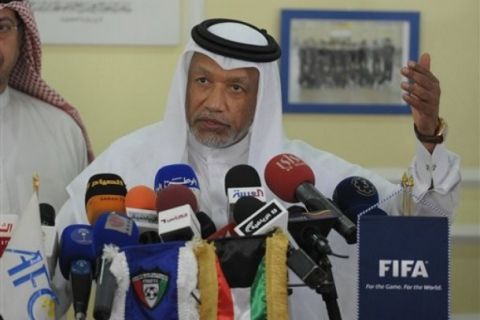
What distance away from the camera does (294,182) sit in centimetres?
192

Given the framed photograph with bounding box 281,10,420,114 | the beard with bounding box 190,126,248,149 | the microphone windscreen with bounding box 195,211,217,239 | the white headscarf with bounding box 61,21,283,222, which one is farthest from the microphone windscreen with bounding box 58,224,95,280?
the framed photograph with bounding box 281,10,420,114

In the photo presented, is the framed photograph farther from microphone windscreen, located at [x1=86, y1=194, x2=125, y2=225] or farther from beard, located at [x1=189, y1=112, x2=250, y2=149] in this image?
microphone windscreen, located at [x1=86, y1=194, x2=125, y2=225]

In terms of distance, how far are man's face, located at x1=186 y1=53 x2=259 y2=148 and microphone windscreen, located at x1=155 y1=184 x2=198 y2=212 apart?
747mm

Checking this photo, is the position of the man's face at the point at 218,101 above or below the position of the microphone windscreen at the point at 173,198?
above

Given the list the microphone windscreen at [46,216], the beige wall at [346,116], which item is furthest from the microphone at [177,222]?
the beige wall at [346,116]

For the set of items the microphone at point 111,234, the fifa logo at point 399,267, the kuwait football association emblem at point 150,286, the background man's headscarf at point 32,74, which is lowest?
the kuwait football association emblem at point 150,286

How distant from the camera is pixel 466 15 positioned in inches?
148

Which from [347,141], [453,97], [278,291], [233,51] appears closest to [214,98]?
[233,51]

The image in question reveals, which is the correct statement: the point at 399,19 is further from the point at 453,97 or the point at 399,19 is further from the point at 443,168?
the point at 443,168

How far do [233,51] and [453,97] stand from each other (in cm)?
153

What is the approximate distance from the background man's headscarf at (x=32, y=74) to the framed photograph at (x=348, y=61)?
1033 millimetres

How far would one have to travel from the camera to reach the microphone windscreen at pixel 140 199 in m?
1.89

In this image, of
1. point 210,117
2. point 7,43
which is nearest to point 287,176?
point 210,117

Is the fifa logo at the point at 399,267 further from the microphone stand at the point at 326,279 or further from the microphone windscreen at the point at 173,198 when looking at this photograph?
the microphone windscreen at the point at 173,198
